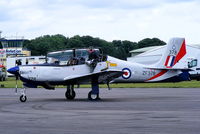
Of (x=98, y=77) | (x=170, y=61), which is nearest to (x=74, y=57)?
(x=98, y=77)

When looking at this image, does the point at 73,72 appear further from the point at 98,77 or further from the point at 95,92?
the point at 95,92

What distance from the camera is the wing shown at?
20719mm

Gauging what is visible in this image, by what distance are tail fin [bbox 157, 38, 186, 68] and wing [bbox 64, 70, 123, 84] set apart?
314 centimetres

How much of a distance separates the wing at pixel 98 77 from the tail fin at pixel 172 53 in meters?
3.14

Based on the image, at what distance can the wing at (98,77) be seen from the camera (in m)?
20.7

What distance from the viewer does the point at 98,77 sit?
21219mm

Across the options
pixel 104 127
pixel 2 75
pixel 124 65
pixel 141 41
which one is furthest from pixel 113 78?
pixel 141 41

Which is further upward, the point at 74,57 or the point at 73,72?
the point at 74,57

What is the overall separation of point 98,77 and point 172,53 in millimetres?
4463

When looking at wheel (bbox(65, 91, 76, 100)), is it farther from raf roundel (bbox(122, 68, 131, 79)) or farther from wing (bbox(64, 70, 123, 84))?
raf roundel (bbox(122, 68, 131, 79))

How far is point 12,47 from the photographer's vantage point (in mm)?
93812

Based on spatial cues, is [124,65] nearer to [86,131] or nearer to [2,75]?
[86,131]

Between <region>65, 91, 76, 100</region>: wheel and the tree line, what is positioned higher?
the tree line

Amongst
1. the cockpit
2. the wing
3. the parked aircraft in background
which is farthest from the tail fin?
the cockpit
